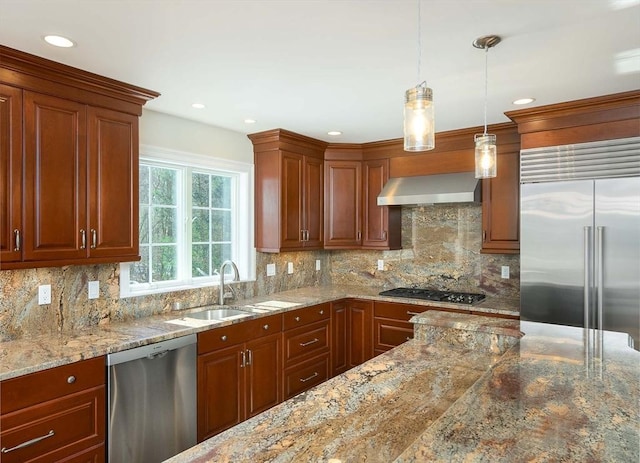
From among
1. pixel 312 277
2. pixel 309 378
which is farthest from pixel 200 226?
pixel 309 378

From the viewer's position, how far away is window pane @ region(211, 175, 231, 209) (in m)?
3.80

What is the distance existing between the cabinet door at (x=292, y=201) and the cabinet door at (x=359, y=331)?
2.82ft

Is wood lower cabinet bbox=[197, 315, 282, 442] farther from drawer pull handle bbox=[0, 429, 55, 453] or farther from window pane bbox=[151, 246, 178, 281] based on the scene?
drawer pull handle bbox=[0, 429, 55, 453]

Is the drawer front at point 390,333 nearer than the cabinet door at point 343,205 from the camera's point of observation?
Yes

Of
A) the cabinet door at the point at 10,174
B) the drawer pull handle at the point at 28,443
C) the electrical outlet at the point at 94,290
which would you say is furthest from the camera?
the electrical outlet at the point at 94,290

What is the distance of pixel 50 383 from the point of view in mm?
1999

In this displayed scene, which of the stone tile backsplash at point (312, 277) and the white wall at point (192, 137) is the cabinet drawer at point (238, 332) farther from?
the white wall at point (192, 137)

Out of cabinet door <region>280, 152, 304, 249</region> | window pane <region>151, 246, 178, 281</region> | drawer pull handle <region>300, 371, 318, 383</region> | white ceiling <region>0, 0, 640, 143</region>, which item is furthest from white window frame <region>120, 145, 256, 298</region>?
drawer pull handle <region>300, 371, 318, 383</region>

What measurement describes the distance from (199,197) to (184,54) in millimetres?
1658

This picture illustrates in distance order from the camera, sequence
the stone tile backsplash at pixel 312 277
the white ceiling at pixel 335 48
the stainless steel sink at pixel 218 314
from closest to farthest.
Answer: the white ceiling at pixel 335 48
the stone tile backsplash at pixel 312 277
the stainless steel sink at pixel 218 314

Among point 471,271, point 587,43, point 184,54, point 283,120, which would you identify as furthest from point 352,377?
point 471,271

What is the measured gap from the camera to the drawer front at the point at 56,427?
1.88 metres

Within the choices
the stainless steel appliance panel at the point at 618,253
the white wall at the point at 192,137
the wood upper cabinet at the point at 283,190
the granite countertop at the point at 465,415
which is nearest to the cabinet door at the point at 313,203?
the wood upper cabinet at the point at 283,190

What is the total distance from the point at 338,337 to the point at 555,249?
212 cm
